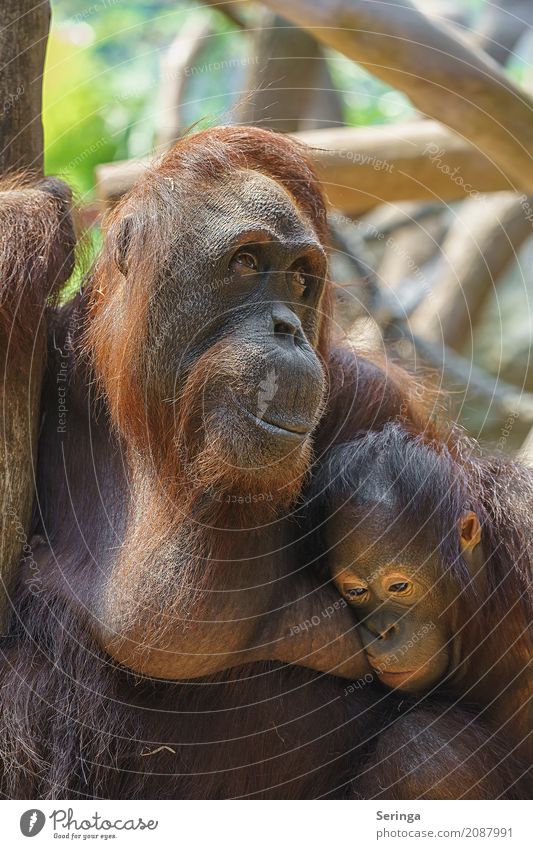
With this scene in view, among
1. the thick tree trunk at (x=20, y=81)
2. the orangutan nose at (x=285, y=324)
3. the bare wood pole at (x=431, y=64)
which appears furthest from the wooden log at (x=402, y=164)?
the orangutan nose at (x=285, y=324)

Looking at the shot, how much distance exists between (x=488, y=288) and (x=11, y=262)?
14.9 feet

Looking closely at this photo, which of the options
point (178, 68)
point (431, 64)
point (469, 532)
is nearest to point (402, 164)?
point (431, 64)

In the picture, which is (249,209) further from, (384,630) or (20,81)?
(384,630)

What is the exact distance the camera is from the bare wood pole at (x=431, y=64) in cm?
386

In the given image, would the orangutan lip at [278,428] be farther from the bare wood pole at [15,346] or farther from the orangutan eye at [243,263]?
the bare wood pole at [15,346]

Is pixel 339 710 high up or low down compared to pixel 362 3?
down

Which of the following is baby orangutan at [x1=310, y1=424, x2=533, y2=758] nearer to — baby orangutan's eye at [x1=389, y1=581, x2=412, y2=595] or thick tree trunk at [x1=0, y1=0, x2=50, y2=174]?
baby orangutan's eye at [x1=389, y1=581, x2=412, y2=595]

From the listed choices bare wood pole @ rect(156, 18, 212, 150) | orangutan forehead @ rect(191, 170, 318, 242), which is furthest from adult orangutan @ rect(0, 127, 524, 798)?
bare wood pole @ rect(156, 18, 212, 150)

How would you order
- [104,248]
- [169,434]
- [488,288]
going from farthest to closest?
1. [488,288]
2. [104,248]
3. [169,434]

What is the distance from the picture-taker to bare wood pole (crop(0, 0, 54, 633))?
8.09ft

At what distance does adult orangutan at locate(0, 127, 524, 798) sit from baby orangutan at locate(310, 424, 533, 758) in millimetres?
113

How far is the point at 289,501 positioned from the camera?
2.44 metres
